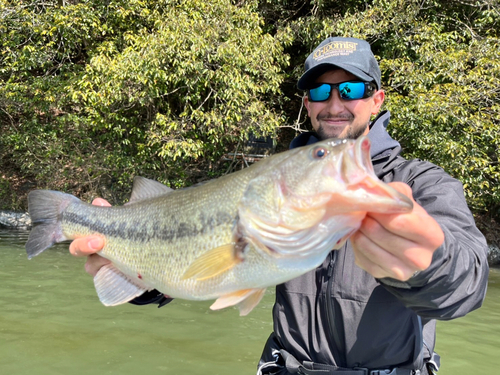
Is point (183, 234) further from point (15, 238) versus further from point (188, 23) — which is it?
point (15, 238)

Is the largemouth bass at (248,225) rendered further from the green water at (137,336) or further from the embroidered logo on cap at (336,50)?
the green water at (137,336)

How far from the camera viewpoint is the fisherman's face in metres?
2.84

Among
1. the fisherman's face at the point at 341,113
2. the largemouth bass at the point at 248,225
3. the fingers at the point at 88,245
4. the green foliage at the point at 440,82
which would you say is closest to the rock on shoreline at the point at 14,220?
the green foliage at the point at 440,82

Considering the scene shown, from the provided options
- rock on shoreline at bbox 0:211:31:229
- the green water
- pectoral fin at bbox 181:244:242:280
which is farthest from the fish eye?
rock on shoreline at bbox 0:211:31:229

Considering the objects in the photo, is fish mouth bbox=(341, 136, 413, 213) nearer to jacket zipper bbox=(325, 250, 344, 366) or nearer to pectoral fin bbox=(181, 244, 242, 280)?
pectoral fin bbox=(181, 244, 242, 280)

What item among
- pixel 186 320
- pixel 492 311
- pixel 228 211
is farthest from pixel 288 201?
pixel 492 311

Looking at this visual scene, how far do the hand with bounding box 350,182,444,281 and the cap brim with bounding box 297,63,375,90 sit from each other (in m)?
1.56

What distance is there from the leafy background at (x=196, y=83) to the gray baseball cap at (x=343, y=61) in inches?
332

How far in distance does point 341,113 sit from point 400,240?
1.66 meters

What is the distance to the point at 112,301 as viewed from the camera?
236cm

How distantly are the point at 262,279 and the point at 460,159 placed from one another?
35.1 feet

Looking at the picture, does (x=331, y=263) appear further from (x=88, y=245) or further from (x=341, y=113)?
(x=88, y=245)

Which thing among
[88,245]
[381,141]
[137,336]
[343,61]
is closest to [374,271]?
[381,141]

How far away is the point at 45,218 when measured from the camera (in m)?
2.67
